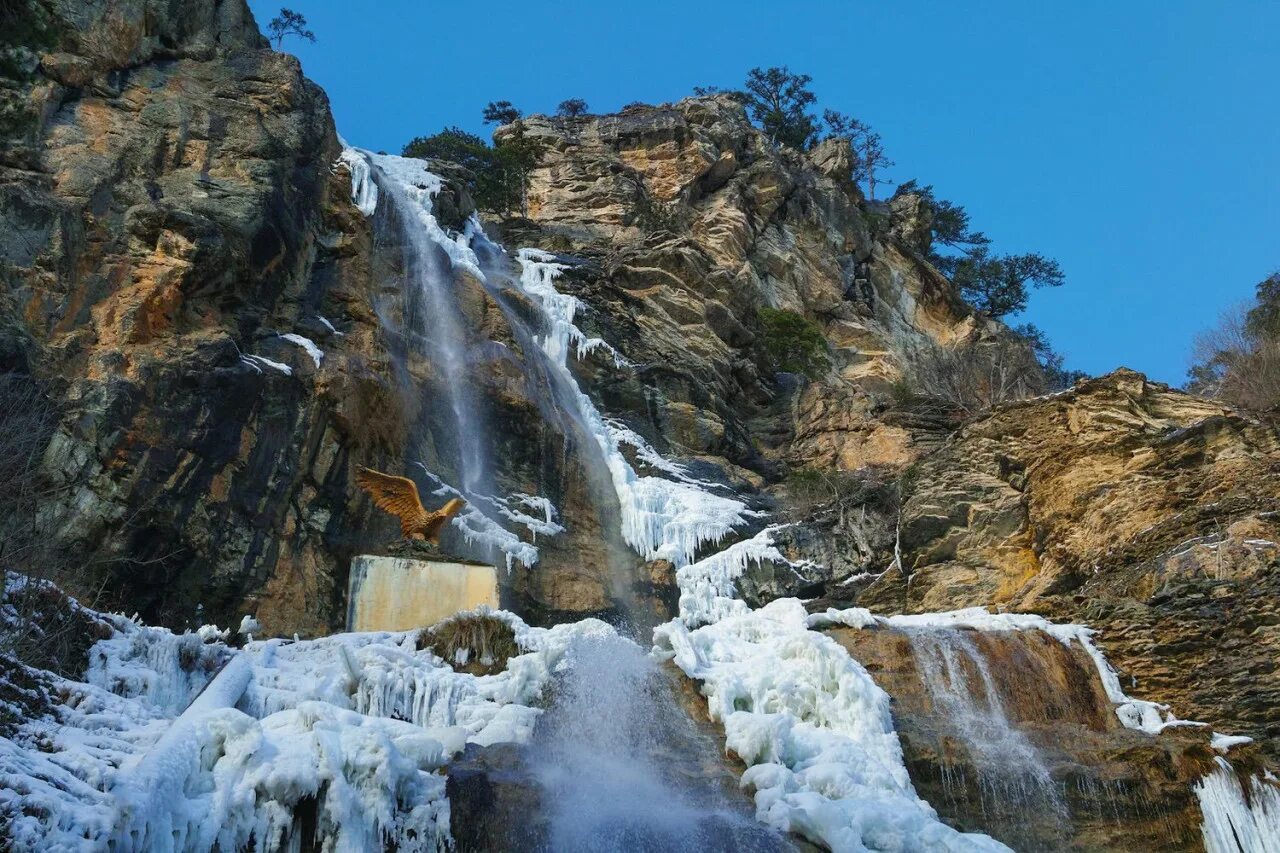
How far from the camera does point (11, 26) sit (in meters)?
9.57

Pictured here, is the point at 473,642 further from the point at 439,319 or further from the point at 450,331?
the point at 439,319

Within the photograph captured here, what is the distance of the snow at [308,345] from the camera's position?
1908 cm

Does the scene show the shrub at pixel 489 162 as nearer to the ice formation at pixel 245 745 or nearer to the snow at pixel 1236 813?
the ice formation at pixel 245 745

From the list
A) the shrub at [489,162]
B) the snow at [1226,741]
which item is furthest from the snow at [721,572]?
the shrub at [489,162]

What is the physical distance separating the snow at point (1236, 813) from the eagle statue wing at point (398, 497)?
1134 centimetres

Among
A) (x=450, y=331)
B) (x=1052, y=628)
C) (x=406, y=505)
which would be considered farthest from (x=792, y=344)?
(x=1052, y=628)

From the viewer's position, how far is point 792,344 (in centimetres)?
3384

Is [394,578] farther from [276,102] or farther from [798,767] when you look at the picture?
[276,102]

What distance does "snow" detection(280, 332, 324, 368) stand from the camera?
62.6ft

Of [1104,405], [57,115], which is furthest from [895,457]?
[57,115]

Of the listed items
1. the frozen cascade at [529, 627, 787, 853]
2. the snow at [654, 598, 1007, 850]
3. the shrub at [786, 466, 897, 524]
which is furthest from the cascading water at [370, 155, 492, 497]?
the frozen cascade at [529, 627, 787, 853]

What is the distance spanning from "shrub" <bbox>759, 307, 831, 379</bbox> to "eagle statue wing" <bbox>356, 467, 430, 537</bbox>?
58.0 ft

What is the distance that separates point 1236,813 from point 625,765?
6.40m

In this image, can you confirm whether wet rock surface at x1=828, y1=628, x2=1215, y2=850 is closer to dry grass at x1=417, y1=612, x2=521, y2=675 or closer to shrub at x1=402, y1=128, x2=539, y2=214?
dry grass at x1=417, y1=612, x2=521, y2=675
